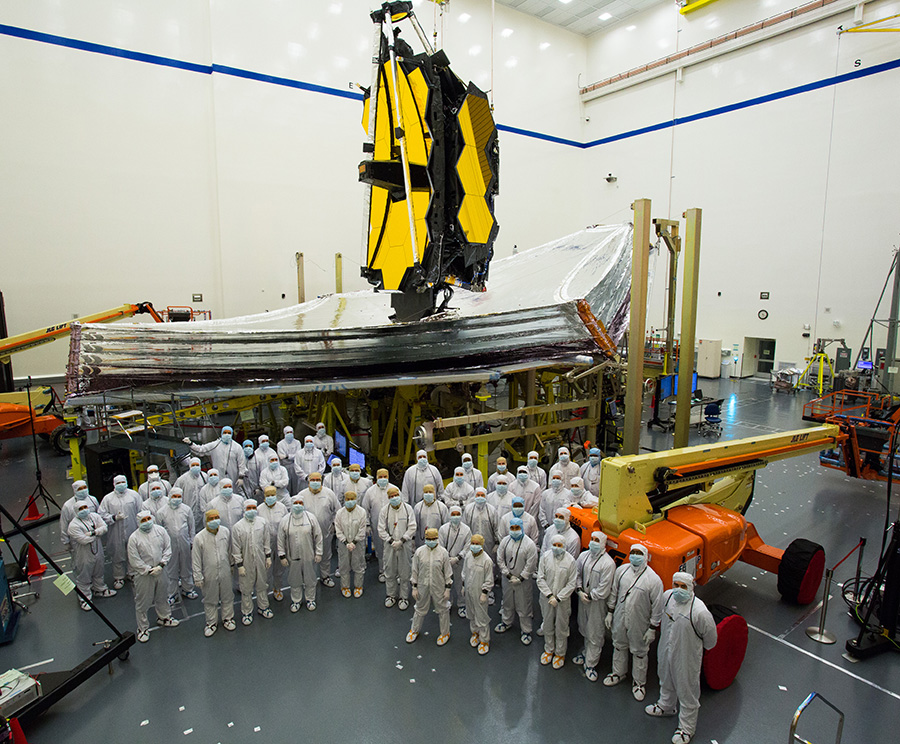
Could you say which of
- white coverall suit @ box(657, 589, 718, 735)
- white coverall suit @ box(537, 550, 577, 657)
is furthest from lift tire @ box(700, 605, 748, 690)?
white coverall suit @ box(537, 550, 577, 657)

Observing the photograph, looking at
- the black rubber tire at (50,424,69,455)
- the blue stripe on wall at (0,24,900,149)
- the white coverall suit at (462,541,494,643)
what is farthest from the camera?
the blue stripe on wall at (0,24,900,149)

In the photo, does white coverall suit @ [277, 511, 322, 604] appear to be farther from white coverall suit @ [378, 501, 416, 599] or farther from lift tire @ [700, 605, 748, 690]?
lift tire @ [700, 605, 748, 690]

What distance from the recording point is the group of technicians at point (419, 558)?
175 inches

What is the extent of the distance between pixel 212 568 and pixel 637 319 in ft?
19.3

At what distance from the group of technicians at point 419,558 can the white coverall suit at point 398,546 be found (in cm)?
2

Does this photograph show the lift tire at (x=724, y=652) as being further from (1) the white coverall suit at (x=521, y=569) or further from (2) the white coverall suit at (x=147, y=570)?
(2) the white coverall suit at (x=147, y=570)

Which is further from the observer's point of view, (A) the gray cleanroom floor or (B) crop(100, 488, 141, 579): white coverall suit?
(B) crop(100, 488, 141, 579): white coverall suit

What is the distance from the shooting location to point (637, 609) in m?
4.43

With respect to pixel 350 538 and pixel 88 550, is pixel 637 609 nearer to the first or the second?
pixel 350 538

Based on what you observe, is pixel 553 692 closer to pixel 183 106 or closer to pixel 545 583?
pixel 545 583

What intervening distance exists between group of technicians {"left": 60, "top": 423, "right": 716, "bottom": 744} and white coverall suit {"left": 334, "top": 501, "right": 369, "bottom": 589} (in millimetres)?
13

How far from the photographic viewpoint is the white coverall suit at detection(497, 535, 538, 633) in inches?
204

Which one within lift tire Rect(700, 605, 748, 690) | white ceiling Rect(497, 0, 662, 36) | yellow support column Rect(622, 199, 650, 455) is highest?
white ceiling Rect(497, 0, 662, 36)

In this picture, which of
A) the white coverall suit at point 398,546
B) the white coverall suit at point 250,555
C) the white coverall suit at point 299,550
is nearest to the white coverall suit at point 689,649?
the white coverall suit at point 398,546
